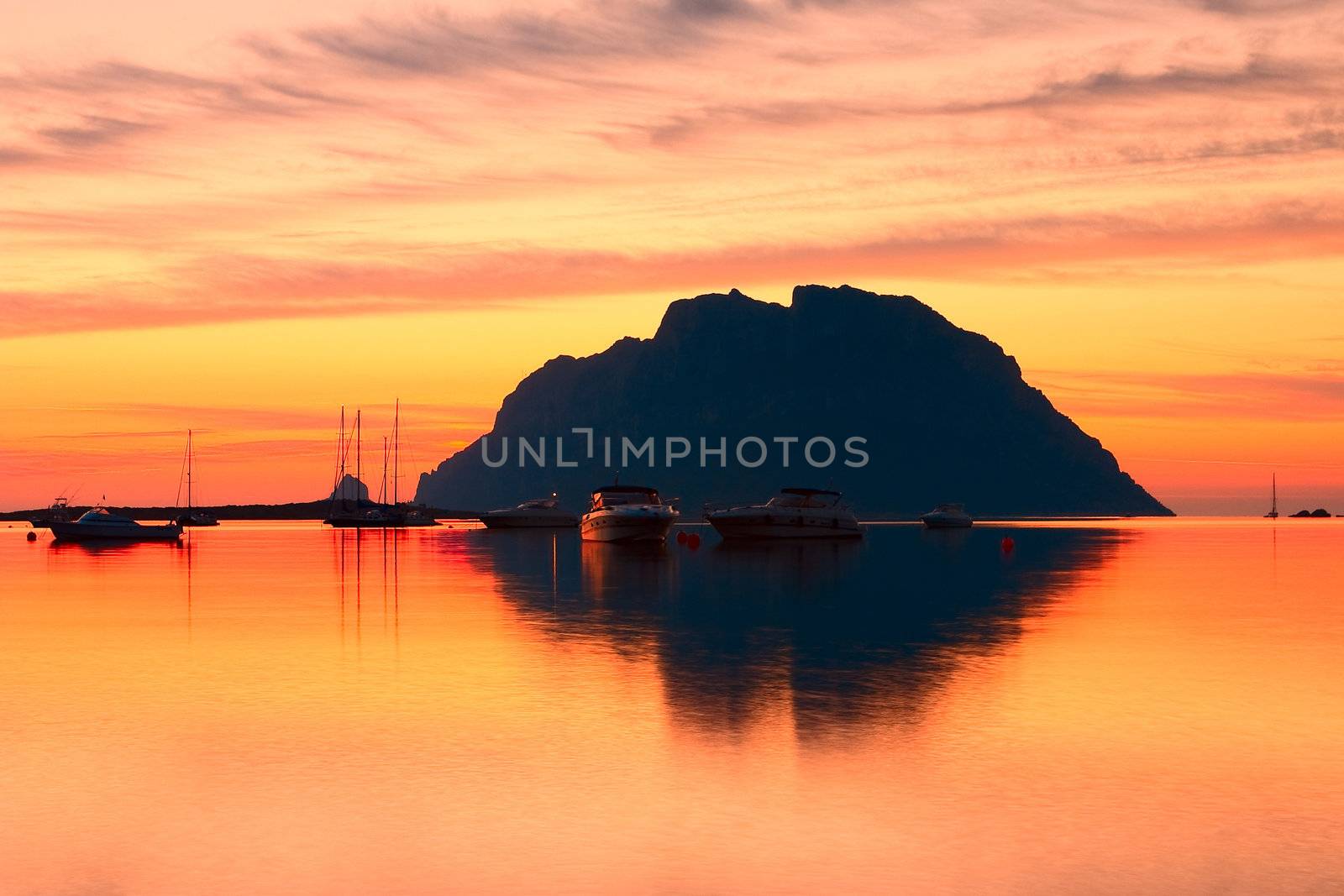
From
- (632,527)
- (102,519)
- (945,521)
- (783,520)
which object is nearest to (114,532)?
(102,519)

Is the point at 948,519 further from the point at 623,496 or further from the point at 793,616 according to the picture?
the point at 793,616

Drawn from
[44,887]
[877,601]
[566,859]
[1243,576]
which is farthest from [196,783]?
[1243,576]

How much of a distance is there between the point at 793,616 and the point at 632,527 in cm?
5723

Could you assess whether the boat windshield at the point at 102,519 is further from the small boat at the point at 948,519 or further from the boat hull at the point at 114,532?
the small boat at the point at 948,519

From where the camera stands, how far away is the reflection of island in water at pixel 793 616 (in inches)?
875

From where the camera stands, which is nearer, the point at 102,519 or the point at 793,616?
the point at 793,616

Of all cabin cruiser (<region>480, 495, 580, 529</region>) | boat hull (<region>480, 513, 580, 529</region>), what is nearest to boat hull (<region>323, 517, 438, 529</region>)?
boat hull (<region>480, 513, 580, 529</region>)

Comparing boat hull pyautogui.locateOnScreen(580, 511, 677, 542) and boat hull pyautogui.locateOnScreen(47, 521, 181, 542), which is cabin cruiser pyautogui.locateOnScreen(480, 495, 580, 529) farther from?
boat hull pyautogui.locateOnScreen(580, 511, 677, 542)

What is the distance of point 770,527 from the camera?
100625 mm

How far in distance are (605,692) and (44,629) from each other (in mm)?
18336

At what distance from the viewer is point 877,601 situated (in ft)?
141

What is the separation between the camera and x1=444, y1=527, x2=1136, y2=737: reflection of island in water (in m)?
22.2

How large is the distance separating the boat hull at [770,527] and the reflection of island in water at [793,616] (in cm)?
1969

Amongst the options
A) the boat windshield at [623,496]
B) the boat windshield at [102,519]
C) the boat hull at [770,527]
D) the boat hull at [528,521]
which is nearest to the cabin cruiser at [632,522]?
the boat windshield at [623,496]
